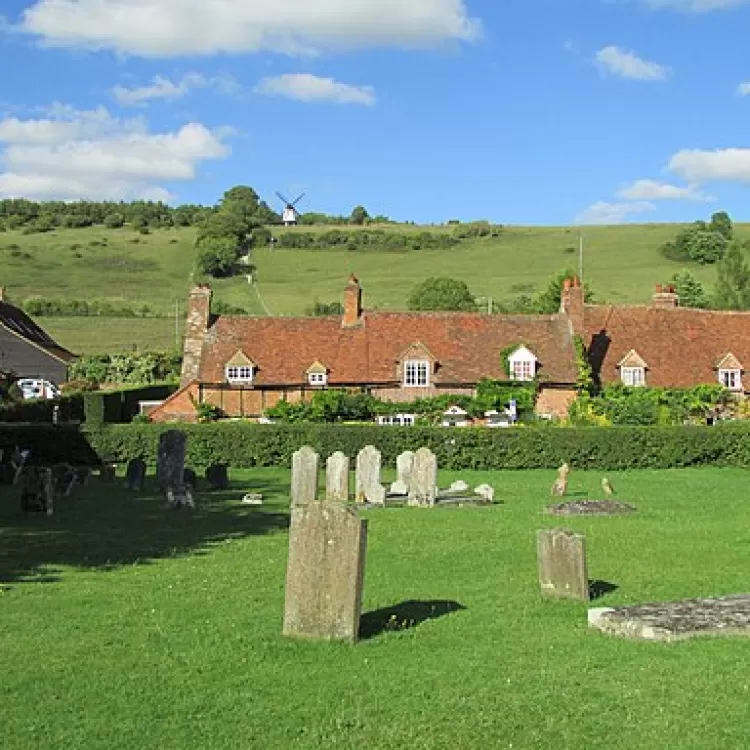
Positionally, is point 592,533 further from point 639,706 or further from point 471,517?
point 639,706

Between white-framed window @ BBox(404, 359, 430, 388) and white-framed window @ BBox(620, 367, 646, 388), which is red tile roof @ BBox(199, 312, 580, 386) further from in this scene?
white-framed window @ BBox(620, 367, 646, 388)

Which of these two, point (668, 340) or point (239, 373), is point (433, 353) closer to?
point (239, 373)

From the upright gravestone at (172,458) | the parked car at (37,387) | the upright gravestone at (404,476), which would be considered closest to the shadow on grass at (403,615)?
the upright gravestone at (404,476)

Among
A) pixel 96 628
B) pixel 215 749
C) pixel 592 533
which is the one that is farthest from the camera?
pixel 592 533

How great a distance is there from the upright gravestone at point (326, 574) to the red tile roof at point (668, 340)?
4938cm

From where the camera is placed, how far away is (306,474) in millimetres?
31125

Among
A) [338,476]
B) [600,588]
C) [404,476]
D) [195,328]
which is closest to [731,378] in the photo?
[195,328]

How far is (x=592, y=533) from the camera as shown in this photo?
2603cm

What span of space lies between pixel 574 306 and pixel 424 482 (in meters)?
33.5

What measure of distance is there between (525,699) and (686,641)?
10.8 ft

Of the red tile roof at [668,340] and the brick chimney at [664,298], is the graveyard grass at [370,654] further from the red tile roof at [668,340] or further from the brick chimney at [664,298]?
the brick chimney at [664,298]

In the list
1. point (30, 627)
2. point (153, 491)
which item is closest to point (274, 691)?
point (30, 627)

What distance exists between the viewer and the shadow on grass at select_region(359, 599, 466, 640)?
15148 mm

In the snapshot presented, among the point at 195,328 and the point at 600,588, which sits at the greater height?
the point at 195,328
